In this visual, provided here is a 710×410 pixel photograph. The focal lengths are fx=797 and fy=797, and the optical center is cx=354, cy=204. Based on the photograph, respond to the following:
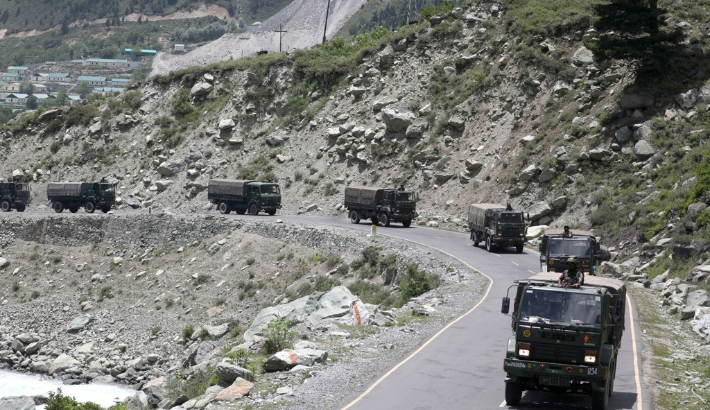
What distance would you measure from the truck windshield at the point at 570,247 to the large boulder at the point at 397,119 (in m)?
36.7

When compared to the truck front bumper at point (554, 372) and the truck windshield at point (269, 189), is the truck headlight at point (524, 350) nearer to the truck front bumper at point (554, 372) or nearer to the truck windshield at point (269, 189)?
the truck front bumper at point (554, 372)

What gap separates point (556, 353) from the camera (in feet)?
50.1

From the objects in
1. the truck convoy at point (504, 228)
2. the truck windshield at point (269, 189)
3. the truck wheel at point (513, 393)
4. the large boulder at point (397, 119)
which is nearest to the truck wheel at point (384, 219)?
the truck windshield at point (269, 189)

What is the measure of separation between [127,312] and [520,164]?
28860mm

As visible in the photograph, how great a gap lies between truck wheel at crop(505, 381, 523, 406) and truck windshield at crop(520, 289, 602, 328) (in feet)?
4.42

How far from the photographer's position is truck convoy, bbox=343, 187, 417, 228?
2137 inches

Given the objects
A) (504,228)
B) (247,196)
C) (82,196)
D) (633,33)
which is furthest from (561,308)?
(82,196)

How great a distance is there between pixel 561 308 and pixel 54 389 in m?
27.0

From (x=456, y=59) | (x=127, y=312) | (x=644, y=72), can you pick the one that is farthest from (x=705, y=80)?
(x=127, y=312)

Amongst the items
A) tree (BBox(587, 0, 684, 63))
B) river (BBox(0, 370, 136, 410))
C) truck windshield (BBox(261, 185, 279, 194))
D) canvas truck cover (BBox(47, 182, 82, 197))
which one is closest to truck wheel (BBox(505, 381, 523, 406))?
river (BBox(0, 370, 136, 410))

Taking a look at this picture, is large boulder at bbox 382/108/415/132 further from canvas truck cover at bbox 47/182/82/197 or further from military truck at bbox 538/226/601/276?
military truck at bbox 538/226/601/276

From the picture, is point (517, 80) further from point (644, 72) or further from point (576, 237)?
point (576, 237)

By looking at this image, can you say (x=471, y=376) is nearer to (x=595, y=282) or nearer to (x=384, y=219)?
(x=595, y=282)

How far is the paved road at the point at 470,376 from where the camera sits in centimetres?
1642
